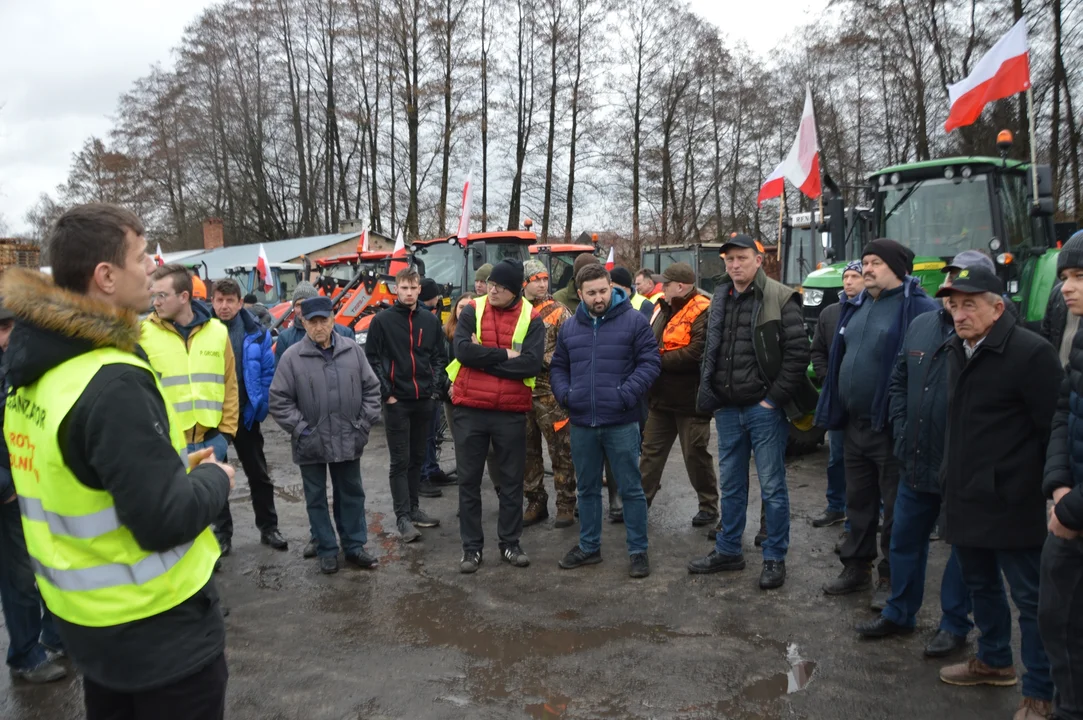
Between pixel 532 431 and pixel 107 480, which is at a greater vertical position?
pixel 107 480

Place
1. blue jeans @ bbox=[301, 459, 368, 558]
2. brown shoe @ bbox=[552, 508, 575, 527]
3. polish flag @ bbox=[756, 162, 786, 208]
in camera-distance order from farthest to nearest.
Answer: polish flag @ bbox=[756, 162, 786, 208] → brown shoe @ bbox=[552, 508, 575, 527] → blue jeans @ bbox=[301, 459, 368, 558]

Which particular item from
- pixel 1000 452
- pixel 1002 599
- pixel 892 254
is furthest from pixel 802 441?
pixel 1000 452

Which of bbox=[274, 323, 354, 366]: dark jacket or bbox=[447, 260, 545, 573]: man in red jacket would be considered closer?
bbox=[447, 260, 545, 573]: man in red jacket

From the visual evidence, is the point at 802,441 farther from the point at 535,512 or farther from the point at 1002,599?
the point at 1002,599

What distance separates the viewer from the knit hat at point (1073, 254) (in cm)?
291

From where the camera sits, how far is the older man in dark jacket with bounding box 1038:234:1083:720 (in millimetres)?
2762

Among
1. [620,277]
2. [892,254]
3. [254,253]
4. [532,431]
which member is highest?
[254,253]

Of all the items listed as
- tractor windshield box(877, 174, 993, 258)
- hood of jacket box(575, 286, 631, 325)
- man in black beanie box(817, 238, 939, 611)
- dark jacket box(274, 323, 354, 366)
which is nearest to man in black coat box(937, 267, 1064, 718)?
man in black beanie box(817, 238, 939, 611)

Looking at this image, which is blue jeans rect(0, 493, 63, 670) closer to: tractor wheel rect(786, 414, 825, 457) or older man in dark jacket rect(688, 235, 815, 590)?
older man in dark jacket rect(688, 235, 815, 590)

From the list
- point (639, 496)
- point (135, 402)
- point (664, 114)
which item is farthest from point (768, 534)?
point (664, 114)

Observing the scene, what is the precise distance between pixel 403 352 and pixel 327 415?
3.47ft

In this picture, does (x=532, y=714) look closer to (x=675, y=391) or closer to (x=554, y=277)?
(x=675, y=391)

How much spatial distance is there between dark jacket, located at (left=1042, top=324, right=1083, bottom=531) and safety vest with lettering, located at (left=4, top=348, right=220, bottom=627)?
281 centimetres

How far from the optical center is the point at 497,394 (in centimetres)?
534
